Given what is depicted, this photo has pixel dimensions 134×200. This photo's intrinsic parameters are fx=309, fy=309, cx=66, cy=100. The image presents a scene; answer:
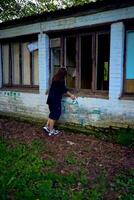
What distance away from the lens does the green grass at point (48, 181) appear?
518 cm

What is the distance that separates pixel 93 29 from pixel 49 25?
1.75m

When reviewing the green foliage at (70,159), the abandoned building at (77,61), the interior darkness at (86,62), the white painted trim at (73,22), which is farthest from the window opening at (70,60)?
the green foliage at (70,159)

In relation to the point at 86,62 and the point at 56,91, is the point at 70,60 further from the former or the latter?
the point at 56,91

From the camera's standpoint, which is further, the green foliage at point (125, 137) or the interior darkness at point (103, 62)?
the interior darkness at point (103, 62)

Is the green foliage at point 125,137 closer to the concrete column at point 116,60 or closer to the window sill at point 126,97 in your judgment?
the window sill at point 126,97

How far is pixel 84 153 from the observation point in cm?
718

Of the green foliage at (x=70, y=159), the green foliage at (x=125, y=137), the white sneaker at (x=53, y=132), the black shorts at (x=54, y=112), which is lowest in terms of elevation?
the green foliage at (x=70, y=159)

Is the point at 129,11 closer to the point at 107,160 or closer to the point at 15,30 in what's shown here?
the point at 107,160

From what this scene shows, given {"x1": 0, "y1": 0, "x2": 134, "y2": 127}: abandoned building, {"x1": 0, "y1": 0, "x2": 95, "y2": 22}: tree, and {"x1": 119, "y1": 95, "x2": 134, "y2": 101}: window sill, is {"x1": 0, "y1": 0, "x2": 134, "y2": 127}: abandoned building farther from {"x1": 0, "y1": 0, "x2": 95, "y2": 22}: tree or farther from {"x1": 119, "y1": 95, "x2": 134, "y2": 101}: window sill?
{"x1": 0, "y1": 0, "x2": 95, "y2": 22}: tree

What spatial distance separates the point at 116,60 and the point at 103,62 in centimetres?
115

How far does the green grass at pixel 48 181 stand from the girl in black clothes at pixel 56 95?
1943 millimetres

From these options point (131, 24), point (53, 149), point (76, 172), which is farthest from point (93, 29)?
point (76, 172)

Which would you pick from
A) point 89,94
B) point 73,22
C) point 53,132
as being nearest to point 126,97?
point 89,94

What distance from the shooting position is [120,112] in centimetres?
794
